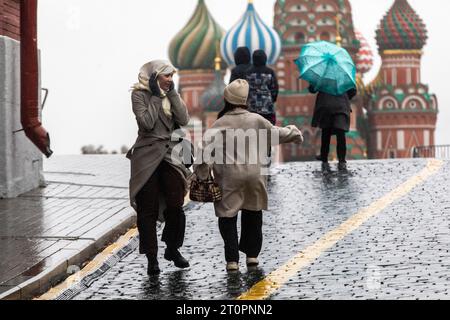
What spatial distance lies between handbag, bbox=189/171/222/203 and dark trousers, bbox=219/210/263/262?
21cm

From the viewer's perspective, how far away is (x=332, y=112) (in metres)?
19.3

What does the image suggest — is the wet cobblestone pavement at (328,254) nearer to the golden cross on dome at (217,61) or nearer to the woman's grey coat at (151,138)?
the woman's grey coat at (151,138)

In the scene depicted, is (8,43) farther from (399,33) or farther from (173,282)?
(399,33)

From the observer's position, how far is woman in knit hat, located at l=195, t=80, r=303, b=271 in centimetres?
1164

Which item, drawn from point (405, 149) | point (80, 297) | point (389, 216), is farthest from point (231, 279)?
point (405, 149)

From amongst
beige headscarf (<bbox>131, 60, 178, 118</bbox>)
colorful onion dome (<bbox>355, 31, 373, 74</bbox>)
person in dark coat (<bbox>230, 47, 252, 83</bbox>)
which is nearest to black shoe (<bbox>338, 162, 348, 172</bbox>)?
person in dark coat (<bbox>230, 47, 252, 83</bbox>)

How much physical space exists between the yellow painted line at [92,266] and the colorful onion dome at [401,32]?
4563 inches

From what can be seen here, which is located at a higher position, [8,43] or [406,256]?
[8,43]

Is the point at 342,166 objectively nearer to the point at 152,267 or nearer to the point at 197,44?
the point at 152,267

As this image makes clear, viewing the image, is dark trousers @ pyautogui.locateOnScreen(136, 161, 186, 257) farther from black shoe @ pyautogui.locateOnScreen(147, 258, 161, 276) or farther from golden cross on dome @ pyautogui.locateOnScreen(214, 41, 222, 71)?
golden cross on dome @ pyautogui.locateOnScreen(214, 41, 222, 71)

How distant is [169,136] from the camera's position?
38.6 feet

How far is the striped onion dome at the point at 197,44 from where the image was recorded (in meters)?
130

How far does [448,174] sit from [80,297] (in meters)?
8.20
